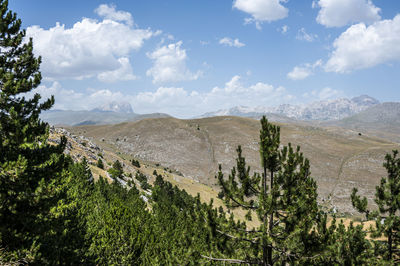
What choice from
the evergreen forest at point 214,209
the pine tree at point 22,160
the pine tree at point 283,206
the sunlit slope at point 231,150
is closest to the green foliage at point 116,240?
the evergreen forest at point 214,209

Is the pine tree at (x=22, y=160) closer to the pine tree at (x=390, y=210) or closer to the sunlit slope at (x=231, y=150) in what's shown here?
the pine tree at (x=390, y=210)

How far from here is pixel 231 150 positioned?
134 m

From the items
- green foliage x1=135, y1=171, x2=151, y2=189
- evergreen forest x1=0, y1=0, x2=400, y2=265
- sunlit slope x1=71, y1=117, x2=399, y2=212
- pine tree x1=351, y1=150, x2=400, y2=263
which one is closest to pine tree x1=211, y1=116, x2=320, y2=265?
evergreen forest x1=0, y1=0, x2=400, y2=265

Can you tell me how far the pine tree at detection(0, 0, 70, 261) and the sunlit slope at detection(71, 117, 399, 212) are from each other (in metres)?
87.5

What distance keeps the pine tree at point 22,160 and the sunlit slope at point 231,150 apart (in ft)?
287

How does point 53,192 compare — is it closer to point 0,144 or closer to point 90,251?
point 0,144

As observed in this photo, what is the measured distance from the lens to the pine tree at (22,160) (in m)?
9.28

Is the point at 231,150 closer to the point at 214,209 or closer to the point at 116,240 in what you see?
the point at 116,240

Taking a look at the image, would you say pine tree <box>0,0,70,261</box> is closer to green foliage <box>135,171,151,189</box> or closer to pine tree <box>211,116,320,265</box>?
pine tree <box>211,116,320,265</box>

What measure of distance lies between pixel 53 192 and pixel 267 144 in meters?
9.54

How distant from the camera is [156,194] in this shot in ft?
151

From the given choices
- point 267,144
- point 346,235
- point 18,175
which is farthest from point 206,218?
point 18,175

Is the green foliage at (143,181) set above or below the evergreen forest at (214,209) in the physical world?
below

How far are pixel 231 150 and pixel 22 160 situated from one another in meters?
128
